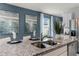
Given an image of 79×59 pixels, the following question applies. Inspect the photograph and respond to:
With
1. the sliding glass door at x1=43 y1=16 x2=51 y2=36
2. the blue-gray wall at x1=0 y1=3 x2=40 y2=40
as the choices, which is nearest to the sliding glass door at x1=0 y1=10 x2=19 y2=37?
the blue-gray wall at x1=0 y1=3 x2=40 y2=40

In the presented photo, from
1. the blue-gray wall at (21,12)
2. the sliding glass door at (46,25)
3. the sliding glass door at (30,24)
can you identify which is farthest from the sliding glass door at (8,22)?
the sliding glass door at (46,25)

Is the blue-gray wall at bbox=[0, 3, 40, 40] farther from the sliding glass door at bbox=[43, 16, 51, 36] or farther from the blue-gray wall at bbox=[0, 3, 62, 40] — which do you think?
the sliding glass door at bbox=[43, 16, 51, 36]

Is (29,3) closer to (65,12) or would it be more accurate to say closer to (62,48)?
(65,12)

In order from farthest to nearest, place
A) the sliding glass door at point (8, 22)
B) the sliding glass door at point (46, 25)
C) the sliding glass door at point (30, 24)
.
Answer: the sliding glass door at point (46, 25) < the sliding glass door at point (30, 24) < the sliding glass door at point (8, 22)

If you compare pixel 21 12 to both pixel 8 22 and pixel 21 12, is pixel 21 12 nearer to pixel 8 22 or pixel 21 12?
pixel 21 12

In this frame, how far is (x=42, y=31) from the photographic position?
2021 millimetres

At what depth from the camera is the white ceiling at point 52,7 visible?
1747 millimetres

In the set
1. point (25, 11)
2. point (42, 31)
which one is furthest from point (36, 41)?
point (25, 11)

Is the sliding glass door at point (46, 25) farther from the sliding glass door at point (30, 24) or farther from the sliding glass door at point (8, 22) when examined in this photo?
the sliding glass door at point (8, 22)

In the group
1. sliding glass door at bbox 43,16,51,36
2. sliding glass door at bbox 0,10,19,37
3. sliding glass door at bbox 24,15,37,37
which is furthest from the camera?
sliding glass door at bbox 43,16,51,36

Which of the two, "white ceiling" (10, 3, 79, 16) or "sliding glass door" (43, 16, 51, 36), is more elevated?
"white ceiling" (10, 3, 79, 16)

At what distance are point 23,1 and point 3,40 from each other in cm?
77

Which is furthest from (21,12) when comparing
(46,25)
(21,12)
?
(46,25)

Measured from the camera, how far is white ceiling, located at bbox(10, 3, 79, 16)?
1.75 metres
